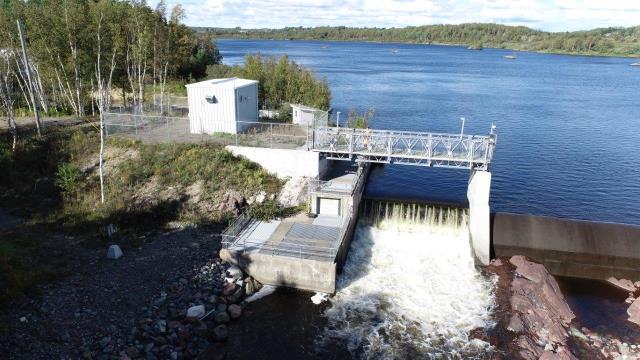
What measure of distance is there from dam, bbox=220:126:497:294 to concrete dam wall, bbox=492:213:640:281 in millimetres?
1831

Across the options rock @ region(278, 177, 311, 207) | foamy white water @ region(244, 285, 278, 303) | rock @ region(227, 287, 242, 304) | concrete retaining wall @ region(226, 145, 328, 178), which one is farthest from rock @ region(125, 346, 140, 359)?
concrete retaining wall @ region(226, 145, 328, 178)

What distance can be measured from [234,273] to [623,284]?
66.2 ft

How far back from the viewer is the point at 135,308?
17828 mm

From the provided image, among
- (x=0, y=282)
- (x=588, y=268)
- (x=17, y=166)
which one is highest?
(x=17, y=166)

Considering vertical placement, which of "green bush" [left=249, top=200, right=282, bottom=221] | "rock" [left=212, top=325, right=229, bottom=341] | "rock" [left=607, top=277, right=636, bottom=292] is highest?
"green bush" [left=249, top=200, right=282, bottom=221]

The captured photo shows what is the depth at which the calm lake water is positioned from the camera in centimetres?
3309

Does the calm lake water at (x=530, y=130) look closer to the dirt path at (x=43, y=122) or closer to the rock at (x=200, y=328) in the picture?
the rock at (x=200, y=328)

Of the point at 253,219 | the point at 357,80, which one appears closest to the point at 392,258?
the point at 253,219

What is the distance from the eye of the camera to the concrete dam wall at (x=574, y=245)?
23.6 m

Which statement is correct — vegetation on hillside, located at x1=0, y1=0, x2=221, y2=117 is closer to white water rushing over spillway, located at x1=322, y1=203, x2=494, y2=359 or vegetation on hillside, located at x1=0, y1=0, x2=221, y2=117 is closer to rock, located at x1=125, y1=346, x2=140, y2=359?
rock, located at x1=125, y1=346, x2=140, y2=359

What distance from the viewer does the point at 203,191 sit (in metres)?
26.5

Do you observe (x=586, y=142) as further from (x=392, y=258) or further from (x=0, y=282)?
(x=0, y=282)

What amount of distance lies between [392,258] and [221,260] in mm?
9305

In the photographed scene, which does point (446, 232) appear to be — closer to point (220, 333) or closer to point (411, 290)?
point (411, 290)
